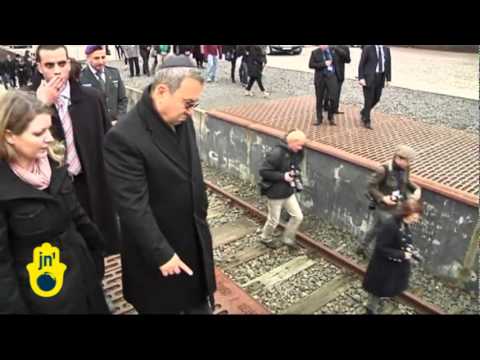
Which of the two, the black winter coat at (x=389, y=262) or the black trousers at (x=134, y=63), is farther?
the black trousers at (x=134, y=63)

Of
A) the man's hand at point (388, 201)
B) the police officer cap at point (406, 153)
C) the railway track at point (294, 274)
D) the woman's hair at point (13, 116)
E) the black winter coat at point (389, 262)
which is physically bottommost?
the railway track at point (294, 274)

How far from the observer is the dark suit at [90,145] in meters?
3.11

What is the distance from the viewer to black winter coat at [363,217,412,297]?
11.7 ft

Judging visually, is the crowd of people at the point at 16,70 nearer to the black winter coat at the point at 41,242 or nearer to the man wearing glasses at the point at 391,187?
the man wearing glasses at the point at 391,187

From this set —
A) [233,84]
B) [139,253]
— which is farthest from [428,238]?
[233,84]

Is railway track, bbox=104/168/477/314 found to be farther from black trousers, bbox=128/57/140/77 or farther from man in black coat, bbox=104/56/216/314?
black trousers, bbox=128/57/140/77

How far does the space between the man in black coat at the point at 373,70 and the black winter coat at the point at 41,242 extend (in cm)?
669

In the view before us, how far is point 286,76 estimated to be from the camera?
1509cm

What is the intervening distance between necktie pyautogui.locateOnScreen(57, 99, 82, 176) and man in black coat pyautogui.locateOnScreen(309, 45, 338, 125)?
19.1 feet

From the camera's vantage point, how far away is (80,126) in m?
3.12

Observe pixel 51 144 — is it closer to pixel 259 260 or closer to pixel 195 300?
pixel 195 300

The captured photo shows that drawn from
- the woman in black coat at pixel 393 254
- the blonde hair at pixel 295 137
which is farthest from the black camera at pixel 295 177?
the woman in black coat at pixel 393 254

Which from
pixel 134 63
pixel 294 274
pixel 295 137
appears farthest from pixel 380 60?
pixel 134 63

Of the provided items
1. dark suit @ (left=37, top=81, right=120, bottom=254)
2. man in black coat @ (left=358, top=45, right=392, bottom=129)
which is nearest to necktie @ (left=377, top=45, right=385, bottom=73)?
man in black coat @ (left=358, top=45, right=392, bottom=129)
